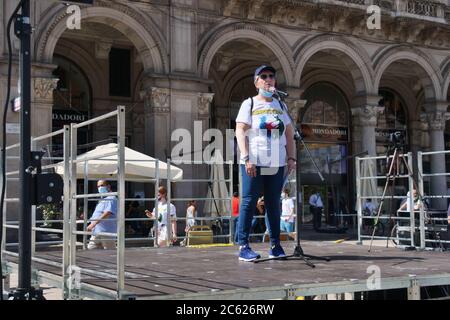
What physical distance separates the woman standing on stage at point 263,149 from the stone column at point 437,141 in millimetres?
21536

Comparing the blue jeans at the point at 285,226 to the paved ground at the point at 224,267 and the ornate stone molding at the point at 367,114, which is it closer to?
the paved ground at the point at 224,267

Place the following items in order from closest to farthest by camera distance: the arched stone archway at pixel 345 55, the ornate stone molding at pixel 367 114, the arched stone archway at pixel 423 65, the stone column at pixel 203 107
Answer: the stone column at pixel 203 107 < the arched stone archway at pixel 345 55 < the ornate stone molding at pixel 367 114 < the arched stone archway at pixel 423 65

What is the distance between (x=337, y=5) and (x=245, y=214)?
18471mm

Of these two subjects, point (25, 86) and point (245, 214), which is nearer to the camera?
point (25, 86)

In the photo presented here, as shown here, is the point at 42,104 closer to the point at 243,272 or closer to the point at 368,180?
the point at 368,180

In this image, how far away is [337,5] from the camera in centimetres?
2417

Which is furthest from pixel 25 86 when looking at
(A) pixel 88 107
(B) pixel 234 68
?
(B) pixel 234 68

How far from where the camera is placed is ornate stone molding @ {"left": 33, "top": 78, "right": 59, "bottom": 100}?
18.6 m

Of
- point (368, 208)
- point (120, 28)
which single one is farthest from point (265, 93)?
point (368, 208)

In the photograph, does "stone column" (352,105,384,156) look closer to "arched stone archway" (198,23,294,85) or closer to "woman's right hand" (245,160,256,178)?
"arched stone archway" (198,23,294,85)

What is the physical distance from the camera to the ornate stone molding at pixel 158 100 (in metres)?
20.5

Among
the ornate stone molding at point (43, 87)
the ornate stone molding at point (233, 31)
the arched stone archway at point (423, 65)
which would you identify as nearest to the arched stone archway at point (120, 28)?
the ornate stone molding at point (43, 87)
